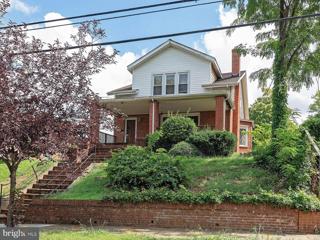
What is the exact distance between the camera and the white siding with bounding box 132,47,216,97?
90.0 feet

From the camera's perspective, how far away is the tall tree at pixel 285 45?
18844 millimetres

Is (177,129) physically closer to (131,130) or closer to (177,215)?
(177,215)

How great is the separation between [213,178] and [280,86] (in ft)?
19.6

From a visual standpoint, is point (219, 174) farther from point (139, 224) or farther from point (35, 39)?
point (35, 39)

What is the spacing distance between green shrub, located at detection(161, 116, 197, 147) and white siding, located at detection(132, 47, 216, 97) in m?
6.00

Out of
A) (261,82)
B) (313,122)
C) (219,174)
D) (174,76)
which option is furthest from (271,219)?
(174,76)

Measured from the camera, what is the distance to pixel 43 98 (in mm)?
9859

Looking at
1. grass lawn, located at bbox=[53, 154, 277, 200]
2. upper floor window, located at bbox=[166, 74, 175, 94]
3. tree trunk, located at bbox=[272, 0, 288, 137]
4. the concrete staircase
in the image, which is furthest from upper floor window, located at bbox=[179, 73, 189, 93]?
grass lawn, located at bbox=[53, 154, 277, 200]

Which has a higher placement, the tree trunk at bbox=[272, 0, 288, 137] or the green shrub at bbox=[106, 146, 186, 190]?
the tree trunk at bbox=[272, 0, 288, 137]

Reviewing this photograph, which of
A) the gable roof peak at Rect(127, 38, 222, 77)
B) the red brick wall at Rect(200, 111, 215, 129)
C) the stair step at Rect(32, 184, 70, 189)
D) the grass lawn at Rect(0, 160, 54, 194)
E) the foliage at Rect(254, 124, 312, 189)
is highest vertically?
the gable roof peak at Rect(127, 38, 222, 77)

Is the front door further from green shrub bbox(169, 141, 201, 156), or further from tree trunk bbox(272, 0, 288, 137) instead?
tree trunk bbox(272, 0, 288, 137)

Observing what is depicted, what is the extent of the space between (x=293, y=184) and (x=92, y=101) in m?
6.88

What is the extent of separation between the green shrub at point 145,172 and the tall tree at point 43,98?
496cm

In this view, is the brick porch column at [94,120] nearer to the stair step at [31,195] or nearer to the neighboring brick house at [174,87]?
the stair step at [31,195]
